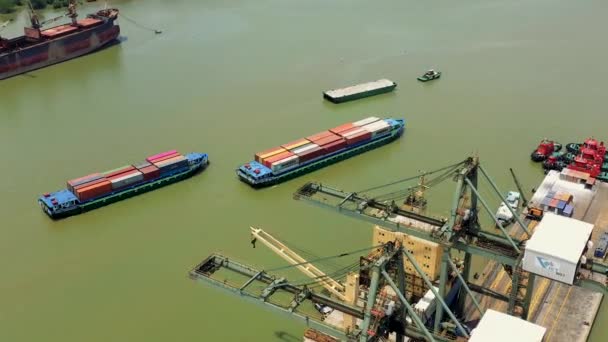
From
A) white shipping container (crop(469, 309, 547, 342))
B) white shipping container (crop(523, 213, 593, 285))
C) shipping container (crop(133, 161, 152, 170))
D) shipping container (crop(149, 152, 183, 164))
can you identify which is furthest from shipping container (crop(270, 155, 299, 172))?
white shipping container (crop(469, 309, 547, 342))

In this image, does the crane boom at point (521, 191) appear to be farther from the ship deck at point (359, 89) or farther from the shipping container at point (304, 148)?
the ship deck at point (359, 89)

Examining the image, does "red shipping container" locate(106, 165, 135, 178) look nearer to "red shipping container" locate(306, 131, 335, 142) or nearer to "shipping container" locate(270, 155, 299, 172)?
"shipping container" locate(270, 155, 299, 172)

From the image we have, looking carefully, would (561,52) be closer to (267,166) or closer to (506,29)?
(506,29)

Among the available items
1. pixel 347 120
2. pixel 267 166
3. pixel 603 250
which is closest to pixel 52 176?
pixel 267 166

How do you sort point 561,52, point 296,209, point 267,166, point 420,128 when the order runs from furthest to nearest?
point 561,52
point 420,128
point 267,166
point 296,209

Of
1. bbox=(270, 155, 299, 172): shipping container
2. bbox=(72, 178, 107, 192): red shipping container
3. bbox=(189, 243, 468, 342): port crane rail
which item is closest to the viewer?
bbox=(189, 243, 468, 342): port crane rail

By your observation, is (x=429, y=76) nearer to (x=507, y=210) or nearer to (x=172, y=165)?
(x=507, y=210)

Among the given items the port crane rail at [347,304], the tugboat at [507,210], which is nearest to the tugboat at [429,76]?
the tugboat at [507,210]

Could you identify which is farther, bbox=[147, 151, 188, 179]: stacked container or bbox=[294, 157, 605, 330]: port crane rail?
bbox=[147, 151, 188, 179]: stacked container

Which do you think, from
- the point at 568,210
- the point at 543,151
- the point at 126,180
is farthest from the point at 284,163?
the point at 543,151
